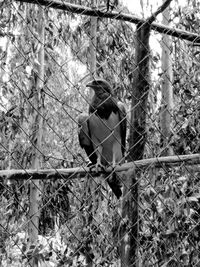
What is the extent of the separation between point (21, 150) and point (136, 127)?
7.76ft

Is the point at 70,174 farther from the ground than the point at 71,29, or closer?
closer

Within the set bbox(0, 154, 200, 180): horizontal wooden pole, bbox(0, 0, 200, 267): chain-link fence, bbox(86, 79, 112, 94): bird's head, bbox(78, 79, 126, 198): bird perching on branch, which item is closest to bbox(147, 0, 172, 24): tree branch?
bbox(0, 0, 200, 267): chain-link fence

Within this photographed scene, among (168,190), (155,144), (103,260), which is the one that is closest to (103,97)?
(155,144)

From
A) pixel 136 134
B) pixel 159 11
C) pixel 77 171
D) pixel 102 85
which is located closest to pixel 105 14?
pixel 159 11

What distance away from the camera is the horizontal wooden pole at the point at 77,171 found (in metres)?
1.55

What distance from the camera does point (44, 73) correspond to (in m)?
4.02

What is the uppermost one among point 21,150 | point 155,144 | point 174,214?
point 21,150

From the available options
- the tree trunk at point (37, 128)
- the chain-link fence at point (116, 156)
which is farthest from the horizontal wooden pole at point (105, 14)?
the tree trunk at point (37, 128)

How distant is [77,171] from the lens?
5.30 ft

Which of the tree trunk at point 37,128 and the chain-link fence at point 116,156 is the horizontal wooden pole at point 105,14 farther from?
the tree trunk at point 37,128

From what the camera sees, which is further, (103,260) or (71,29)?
(71,29)

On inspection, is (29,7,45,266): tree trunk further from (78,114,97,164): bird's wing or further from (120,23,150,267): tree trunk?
(120,23,150,267): tree trunk

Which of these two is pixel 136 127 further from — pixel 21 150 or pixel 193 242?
pixel 21 150

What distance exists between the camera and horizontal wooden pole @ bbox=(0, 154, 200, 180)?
5.10 feet
